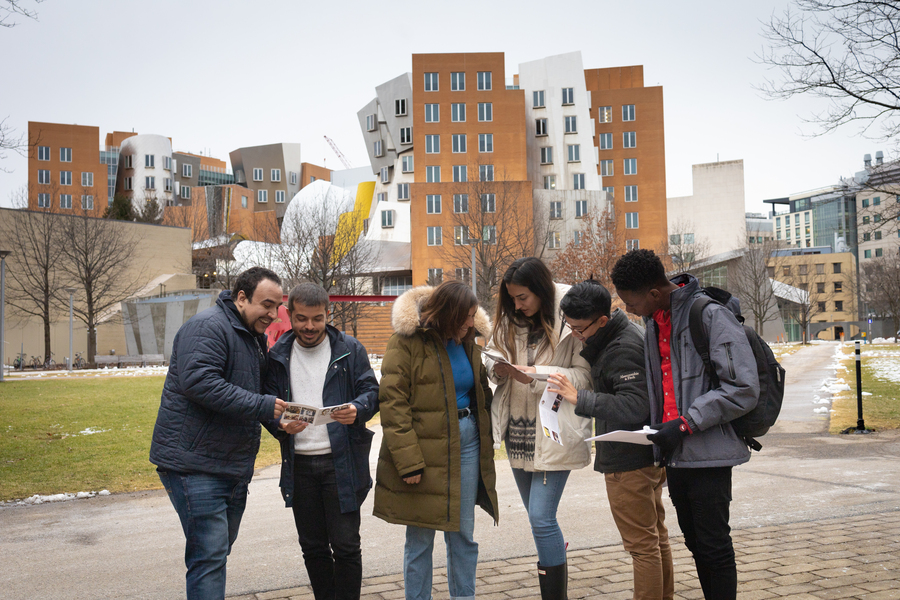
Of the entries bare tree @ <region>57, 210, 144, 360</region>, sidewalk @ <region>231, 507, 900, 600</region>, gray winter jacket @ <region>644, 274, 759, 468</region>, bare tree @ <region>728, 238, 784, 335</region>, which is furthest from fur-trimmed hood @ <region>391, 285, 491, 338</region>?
bare tree @ <region>728, 238, 784, 335</region>

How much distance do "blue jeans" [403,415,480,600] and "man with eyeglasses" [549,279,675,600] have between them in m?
0.60

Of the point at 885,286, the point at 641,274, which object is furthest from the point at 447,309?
the point at 885,286

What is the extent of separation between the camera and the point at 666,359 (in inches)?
142

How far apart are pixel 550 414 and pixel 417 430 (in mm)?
729

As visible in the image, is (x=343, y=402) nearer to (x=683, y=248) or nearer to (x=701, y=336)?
(x=701, y=336)

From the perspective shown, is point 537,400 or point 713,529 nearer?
point 713,529

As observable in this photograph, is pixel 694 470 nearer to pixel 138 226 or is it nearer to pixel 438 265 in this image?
pixel 438 265

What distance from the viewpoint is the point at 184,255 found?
5950 cm

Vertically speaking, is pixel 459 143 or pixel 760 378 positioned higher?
pixel 459 143

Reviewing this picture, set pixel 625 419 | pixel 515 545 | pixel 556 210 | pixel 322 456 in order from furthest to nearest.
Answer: pixel 556 210
pixel 515 545
pixel 322 456
pixel 625 419

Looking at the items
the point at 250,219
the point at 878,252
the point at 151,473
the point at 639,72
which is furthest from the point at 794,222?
the point at 151,473

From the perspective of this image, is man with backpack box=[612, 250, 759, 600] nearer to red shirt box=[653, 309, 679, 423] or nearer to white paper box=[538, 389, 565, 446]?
red shirt box=[653, 309, 679, 423]

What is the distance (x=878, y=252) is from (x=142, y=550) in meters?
131

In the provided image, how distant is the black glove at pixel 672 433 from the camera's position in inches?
128
